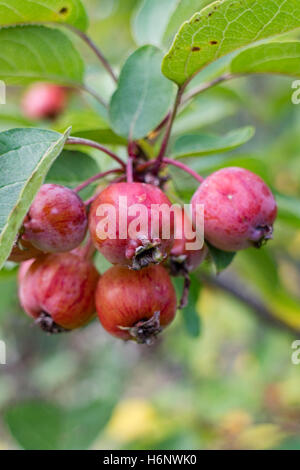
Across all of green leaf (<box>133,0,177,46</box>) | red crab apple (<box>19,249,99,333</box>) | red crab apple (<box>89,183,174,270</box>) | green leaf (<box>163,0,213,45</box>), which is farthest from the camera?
green leaf (<box>133,0,177,46</box>)

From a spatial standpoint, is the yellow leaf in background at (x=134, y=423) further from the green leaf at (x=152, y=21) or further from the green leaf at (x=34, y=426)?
the green leaf at (x=152, y=21)

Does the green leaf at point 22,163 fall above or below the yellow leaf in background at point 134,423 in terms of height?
below

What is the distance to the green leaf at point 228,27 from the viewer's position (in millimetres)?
938

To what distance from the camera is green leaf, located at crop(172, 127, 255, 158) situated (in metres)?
1.24

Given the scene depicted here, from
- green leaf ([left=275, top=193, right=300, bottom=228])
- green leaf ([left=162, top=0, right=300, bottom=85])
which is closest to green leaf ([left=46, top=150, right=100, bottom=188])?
green leaf ([left=162, top=0, right=300, bottom=85])

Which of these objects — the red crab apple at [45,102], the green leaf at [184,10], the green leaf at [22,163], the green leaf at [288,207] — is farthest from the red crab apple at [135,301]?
the red crab apple at [45,102]

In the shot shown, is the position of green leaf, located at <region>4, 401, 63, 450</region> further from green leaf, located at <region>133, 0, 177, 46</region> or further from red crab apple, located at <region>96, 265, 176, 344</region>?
green leaf, located at <region>133, 0, 177, 46</region>

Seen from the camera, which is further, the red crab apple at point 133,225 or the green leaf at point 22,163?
the red crab apple at point 133,225

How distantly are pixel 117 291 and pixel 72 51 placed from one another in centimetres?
72

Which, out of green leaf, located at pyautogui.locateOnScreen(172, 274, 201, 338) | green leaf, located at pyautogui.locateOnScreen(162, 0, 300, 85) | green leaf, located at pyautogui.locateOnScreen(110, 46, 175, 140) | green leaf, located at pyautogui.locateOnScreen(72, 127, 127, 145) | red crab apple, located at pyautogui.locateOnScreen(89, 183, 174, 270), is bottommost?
red crab apple, located at pyautogui.locateOnScreen(89, 183, 174, 270)

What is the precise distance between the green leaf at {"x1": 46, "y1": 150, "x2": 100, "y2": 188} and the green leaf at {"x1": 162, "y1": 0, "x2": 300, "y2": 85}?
329 millimetres

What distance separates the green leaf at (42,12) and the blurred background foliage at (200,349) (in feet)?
0.96

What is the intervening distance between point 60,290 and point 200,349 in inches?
114

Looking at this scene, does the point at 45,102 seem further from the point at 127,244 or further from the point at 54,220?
the point at 127,244
